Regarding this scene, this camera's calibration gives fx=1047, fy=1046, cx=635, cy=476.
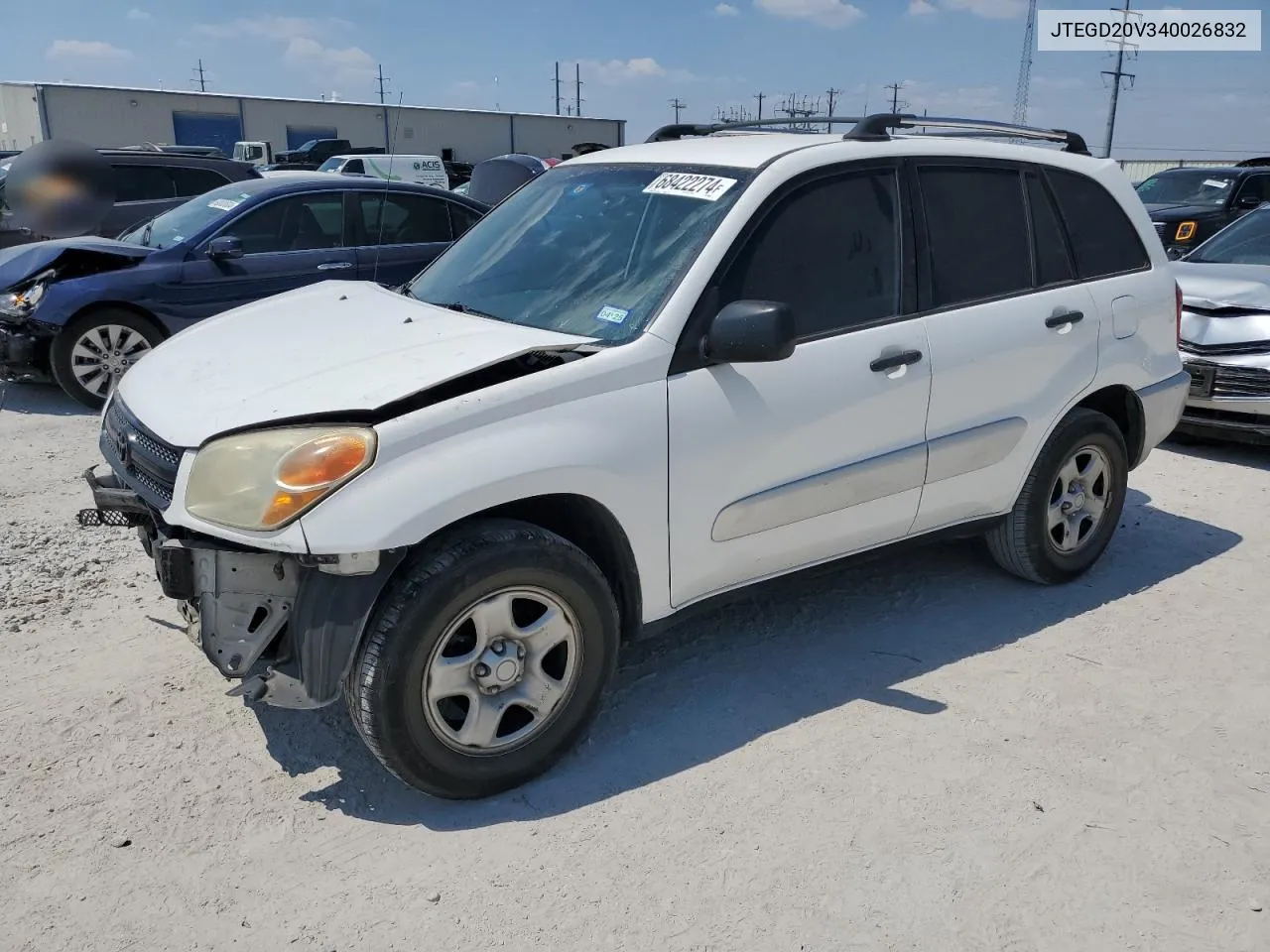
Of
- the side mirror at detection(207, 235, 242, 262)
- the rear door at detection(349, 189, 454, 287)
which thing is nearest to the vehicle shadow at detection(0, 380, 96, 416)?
the side mirror at detection(207, 235, 242, 262)

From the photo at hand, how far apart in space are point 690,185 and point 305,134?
50.7 m

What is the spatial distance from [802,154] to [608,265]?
0.77m

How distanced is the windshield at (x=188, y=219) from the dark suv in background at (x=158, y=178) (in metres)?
2.76

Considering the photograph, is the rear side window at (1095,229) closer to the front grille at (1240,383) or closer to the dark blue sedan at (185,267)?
the front grille at (1240,383)

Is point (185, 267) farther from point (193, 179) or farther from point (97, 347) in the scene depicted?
point (193, 179)

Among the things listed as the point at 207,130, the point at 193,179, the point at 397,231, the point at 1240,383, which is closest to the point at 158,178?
the point at 193,179

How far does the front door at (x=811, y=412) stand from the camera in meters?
3.24

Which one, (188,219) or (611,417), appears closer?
(611,417)

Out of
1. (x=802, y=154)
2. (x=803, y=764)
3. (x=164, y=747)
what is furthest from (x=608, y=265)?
(x=164, y=747)

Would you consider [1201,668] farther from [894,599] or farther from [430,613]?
[430,613]

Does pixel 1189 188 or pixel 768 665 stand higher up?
pixel 1189 188

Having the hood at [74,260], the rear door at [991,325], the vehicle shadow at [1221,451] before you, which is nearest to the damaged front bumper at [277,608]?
the rear door at [991,325]

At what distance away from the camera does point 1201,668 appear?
13.0 feet

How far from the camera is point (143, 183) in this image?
1090 centimetres
